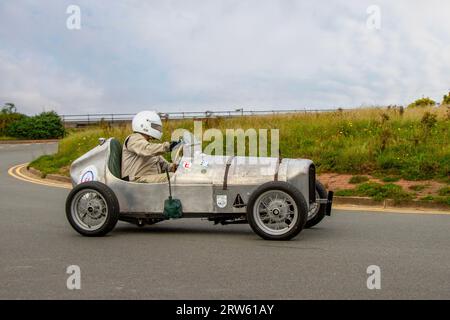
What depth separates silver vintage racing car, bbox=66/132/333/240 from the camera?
9289 millimetres

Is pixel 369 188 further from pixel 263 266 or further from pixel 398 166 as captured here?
pixel 263 266

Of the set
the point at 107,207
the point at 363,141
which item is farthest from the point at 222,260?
the point at 363,141

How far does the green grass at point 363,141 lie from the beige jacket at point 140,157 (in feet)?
27.0

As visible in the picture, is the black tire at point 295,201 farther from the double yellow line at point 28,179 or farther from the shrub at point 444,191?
the double yellow line at point 28,179

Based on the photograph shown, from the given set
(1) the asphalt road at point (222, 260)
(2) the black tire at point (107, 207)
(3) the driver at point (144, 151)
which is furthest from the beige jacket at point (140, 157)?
(1) the asphalt road at point (222, 260)

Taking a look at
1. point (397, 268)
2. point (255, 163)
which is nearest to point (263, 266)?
point (397, 268)

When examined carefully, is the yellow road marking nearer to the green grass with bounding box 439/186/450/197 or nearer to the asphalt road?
the green grass with bounding box 439/186/450/197

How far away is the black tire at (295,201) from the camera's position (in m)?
9.06

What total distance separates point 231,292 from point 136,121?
14.5 feet

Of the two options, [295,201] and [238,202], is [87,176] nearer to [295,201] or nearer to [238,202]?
[238,202]

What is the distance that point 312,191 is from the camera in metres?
9.84

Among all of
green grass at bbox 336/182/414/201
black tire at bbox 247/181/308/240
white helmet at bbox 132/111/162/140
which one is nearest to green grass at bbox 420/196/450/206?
green grass at bbox 336/182/414/201

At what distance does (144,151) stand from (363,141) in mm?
11017

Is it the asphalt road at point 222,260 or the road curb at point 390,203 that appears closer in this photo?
the asphalt road at point 222,260
